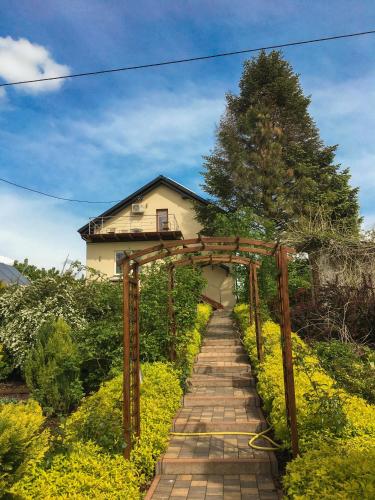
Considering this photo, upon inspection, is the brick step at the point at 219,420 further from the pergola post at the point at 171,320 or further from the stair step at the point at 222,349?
the stair step at the point at 222,349

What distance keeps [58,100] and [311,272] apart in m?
8.43

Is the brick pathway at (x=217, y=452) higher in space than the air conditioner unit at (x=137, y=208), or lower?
lower

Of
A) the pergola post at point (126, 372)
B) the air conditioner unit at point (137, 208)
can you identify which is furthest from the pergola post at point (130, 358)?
the air conditioner unit at point (137, 208)

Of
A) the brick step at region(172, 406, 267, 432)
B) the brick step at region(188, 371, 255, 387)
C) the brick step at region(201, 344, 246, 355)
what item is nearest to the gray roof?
the brick step at region(201, 344, 246, 355)

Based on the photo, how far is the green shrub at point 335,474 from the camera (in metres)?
2.86

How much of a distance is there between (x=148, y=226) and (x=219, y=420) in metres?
18.1

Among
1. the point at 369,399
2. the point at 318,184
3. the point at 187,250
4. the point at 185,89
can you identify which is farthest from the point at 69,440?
the point at 318,184

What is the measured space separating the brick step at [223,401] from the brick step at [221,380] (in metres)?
0.75

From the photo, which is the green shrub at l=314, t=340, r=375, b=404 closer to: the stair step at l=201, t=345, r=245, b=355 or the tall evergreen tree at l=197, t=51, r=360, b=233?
the stair step at l=201, t=345, r=245, b=355

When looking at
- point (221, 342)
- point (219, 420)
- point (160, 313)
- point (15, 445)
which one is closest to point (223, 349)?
point (221, 342)

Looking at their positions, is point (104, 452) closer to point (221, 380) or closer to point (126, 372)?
point (126, 372)

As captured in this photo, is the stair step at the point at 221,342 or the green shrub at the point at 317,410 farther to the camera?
the stair step at the point at 221,342

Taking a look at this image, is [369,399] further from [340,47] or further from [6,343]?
[6,343]

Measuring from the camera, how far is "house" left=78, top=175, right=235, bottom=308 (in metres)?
22.7
